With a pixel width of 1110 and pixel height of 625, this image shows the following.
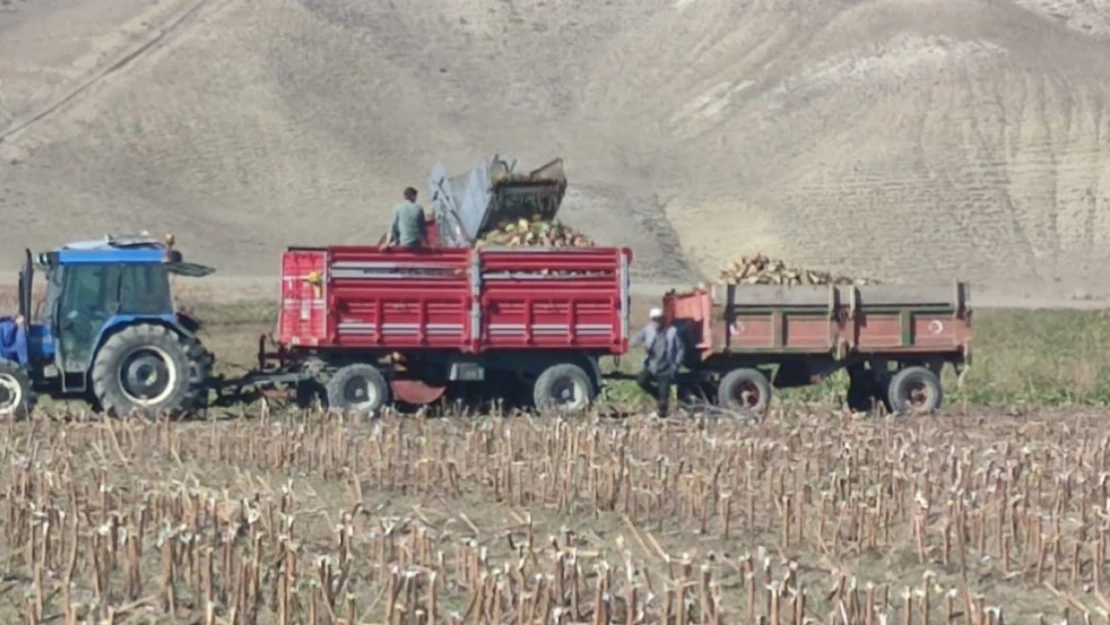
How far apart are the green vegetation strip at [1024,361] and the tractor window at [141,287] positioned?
7.39 metres

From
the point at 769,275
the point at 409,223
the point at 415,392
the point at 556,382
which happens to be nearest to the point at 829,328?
the point at 769,275

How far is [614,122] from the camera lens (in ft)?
235

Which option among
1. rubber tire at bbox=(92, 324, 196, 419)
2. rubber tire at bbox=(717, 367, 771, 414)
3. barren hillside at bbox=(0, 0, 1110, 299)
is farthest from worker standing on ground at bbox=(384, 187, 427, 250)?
barren hillside at bbox=(0, 0, 1110, 299)

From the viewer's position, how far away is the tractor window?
18766 mm

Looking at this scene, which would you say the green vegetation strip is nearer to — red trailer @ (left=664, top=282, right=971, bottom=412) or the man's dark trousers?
red trailer @ (left=664, top=282, right=971, bottom=412)

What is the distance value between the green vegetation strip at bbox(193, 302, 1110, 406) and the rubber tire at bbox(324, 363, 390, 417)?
5.26 m

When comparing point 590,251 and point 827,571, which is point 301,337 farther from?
point 827,571

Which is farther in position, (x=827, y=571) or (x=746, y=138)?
(x=746, y=138)

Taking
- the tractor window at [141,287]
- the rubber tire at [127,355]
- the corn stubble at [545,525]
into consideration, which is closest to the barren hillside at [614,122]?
the tractor window at [141,287]

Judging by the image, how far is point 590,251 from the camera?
20.4 meters

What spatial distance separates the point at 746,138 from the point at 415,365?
50.3 metres

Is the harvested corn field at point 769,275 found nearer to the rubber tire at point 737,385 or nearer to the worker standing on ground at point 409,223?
the rubber tire at point 737,385

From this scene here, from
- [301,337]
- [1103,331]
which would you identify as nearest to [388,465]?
[301,337]

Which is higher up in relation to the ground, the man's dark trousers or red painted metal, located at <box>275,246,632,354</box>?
red painted metal, located at <box>275,246,632,354</box>
